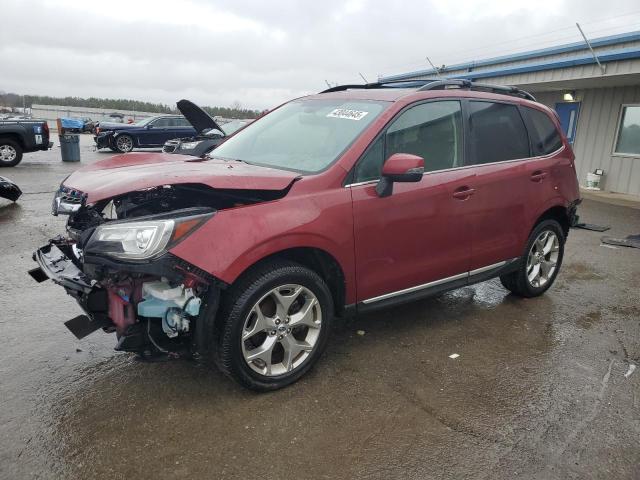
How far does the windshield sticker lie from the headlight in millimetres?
1538

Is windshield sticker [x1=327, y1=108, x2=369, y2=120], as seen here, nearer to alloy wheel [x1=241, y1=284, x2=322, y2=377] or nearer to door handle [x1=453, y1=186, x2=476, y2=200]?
door handle [x1=453, y1=186, x2=476, y2=200]

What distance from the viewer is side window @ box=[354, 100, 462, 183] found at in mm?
3338

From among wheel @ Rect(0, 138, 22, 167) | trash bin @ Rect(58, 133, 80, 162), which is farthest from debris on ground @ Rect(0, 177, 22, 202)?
trash bin @ Rect(58, 133, 80, 162)

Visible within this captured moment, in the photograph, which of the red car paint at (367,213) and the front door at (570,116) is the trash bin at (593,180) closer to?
the front door at (570,116)

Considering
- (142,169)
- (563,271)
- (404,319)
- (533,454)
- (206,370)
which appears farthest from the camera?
(563,271)

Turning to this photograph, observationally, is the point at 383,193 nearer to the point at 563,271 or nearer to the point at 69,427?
the point at 69,427

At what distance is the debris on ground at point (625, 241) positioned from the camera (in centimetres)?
742

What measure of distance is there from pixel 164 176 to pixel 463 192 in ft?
7.31

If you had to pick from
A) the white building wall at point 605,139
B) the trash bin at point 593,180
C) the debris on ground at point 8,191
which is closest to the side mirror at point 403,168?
the debris on ground at point 8,191

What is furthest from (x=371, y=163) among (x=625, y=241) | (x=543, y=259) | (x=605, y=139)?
(x=605, y=139)

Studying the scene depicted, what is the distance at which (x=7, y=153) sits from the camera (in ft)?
46.1

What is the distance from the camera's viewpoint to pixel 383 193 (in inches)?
128

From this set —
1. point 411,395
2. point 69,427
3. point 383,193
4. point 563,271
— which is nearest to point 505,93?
point 383,193

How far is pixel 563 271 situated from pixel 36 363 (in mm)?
5524
